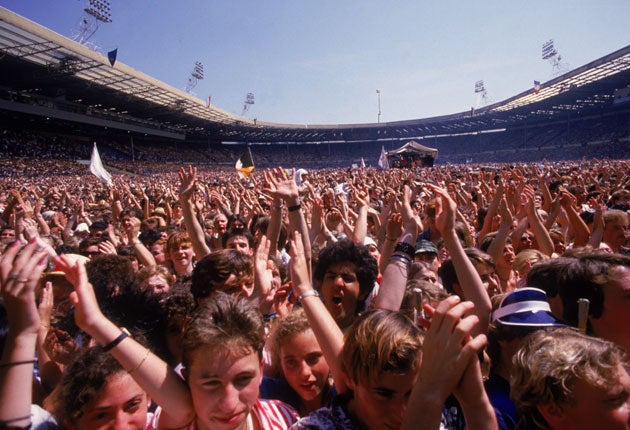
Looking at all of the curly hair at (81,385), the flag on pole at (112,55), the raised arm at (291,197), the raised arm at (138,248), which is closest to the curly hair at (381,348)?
the curly hair at (81,385)

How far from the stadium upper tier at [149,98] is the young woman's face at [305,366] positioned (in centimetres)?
2725

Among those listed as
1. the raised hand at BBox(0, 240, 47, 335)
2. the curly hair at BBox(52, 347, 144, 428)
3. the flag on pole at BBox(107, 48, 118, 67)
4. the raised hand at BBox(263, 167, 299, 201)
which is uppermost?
the flag on pole at BBox(107, 48, 118, 67)

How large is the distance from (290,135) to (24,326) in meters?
62.0

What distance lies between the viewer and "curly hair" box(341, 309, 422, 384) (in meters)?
1.41

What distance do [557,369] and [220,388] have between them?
48.9 inches

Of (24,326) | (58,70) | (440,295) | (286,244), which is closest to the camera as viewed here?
(24,326)

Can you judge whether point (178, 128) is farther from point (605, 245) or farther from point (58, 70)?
point (605, 245)

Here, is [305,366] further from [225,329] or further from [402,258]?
[402,258]

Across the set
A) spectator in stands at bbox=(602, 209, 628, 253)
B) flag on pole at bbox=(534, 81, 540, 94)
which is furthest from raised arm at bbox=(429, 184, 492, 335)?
flag on pole at bbox=(534, 81, 540, 94)

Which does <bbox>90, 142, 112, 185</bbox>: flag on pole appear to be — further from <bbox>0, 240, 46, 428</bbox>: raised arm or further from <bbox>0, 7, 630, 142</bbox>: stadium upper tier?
<bbox>0, 7, 630, 142</bbox>: stadium upper tier

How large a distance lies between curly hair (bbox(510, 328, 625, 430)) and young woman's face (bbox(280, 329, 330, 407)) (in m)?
0.88

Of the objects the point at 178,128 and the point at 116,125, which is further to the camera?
the point at 178,128

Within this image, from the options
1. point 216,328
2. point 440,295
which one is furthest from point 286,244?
point 216,328

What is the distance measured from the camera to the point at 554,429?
4.52ft
